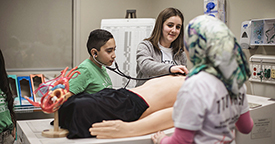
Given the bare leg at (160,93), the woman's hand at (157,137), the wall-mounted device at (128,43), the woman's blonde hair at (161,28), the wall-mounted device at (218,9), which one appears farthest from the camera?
the wall-mounted device at (128,43)

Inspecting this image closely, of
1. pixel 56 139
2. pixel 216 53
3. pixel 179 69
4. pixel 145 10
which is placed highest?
pixel 145 10

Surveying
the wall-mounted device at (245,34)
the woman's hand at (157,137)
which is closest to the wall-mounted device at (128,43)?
the wall-mounted device at (245,34)

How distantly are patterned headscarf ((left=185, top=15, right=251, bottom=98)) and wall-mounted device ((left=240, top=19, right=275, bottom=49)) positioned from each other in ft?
4.17

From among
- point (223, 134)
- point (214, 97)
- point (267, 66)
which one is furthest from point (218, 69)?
point (267, 66)

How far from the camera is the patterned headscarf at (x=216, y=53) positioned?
35.8 inches

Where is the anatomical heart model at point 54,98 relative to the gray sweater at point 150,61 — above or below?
below

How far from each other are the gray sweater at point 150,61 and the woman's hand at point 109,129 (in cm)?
51

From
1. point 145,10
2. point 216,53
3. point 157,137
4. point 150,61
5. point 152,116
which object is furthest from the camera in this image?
point 145,10

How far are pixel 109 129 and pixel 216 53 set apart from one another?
0.67 meters

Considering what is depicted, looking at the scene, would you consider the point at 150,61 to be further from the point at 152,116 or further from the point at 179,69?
the point at 152,116

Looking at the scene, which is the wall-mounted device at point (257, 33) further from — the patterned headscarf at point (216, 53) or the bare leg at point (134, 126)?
the patterned headscarf at point (216, 53)

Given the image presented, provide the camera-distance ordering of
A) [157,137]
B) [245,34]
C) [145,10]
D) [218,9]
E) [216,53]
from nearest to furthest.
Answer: [216,53]
[157,137]
[245,34]
[218,9]
[145,10]

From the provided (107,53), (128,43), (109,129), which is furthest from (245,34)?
(109,129)

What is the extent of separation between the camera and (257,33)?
2164 millimetres
